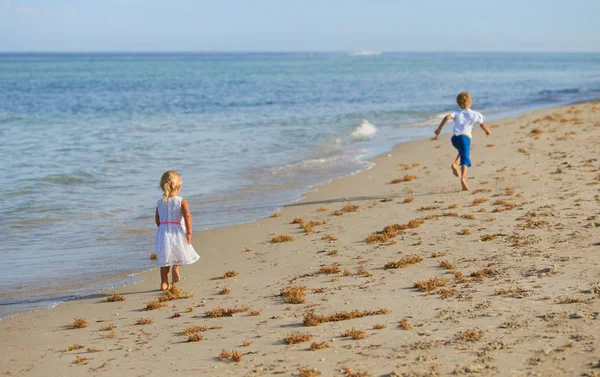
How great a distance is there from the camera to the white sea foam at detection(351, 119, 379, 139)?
82.4 ft

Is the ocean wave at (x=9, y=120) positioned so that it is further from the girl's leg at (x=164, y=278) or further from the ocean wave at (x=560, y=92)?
the ocean wave at (x=560, y=92)

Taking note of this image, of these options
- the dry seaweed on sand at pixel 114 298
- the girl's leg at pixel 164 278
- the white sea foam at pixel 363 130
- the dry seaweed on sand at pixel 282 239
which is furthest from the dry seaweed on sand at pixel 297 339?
the white sea foam at pixel 363 130

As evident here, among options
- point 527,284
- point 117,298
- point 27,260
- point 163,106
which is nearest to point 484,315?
point 527,284

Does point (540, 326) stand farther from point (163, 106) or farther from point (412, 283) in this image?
point (163, 106)

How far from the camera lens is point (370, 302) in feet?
22.4

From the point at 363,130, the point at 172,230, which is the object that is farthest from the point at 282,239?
the point at 363,130

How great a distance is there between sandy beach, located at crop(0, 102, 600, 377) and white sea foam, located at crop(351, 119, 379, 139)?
13.1 metres

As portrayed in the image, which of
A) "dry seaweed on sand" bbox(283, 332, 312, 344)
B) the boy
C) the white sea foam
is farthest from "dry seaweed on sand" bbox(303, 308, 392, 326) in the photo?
the white sea foam

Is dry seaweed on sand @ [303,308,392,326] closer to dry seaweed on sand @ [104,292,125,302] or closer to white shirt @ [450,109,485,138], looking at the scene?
dry seaweed on sand @ [104,292,125,302]

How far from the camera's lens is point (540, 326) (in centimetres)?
568

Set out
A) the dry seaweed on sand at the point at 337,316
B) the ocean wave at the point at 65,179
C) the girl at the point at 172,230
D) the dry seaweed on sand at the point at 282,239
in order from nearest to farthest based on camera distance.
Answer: the dry seaweed on sand at the point at 337,316, the girl at the point at 172,230, the dry seaweed on sand at the point at 282,239, the ocean wave at the point at 65,179

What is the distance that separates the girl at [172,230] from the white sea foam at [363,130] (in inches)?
669

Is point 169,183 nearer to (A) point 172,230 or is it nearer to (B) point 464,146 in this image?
(A) point 172,230

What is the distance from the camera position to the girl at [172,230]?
26.0 ft
